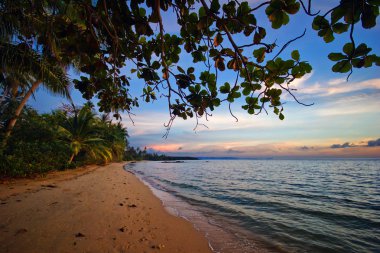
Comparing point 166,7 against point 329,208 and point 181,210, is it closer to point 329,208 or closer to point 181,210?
point 181,210

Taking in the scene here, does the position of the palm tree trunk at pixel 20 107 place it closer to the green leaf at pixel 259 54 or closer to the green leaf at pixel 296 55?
the green leaf at pixel 259 54

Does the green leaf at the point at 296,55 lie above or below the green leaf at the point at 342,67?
above

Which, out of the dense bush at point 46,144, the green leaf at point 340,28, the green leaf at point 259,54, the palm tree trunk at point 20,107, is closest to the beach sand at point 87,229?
the dense bush at point 46,144

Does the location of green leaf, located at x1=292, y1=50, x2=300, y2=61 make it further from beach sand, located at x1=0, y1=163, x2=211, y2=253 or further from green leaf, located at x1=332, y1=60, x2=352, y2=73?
beach sand, located at x1=0, y1=163, x2=211, y2=253

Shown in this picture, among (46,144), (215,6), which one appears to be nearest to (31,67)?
(46,144)

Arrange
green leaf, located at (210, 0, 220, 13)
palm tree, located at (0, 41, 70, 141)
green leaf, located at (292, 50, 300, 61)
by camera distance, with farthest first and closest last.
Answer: palm tree, located at (0, 41, 70, 141)
green leaf, located at (292, 50, 300, 61)
green leaf, located at (210, 0, 220, 13)

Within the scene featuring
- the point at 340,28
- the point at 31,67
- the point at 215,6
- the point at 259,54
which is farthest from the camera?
the point at 31,67

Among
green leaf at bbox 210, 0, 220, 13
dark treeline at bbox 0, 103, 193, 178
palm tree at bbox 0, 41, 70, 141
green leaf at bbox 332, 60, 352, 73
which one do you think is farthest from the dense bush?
green leaf at bbox 332, 60, 352, 73

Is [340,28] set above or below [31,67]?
below

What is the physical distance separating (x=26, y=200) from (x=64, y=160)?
9.07 meters

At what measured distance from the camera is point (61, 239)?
289cm

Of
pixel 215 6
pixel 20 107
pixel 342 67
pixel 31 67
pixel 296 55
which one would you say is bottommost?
pixel 342 67

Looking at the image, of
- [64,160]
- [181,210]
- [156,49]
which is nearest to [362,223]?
[181,210]

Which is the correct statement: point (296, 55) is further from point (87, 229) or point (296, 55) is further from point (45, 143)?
point (45, 143)
